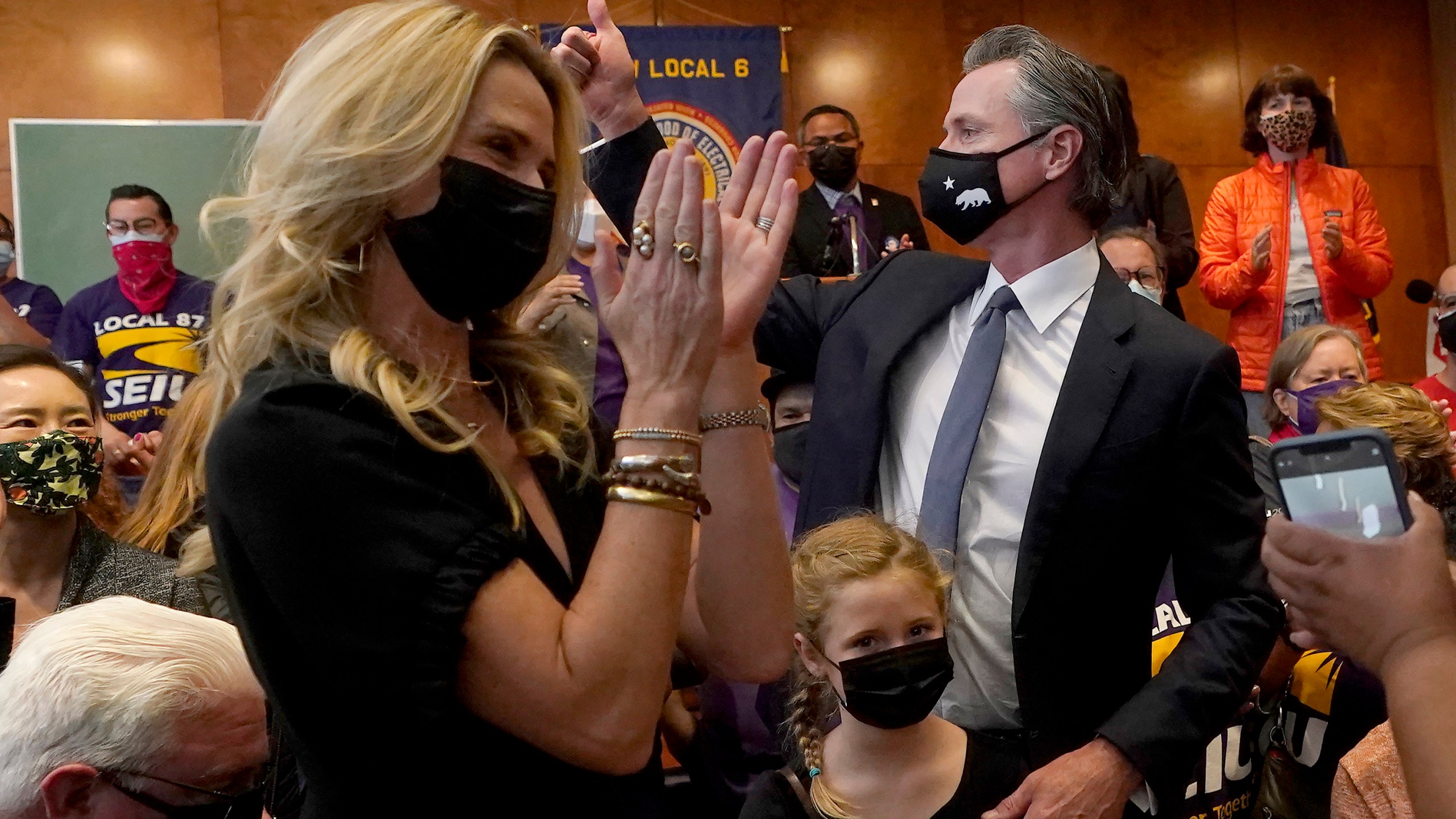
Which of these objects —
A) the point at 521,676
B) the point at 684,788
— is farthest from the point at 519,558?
the point at 684,788

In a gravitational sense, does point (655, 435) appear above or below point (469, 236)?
below

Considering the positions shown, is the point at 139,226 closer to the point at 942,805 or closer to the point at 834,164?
the point at 834,164

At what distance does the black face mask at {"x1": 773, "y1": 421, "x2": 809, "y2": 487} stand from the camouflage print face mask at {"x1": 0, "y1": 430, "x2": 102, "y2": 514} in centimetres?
159

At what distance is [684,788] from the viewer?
3.24m

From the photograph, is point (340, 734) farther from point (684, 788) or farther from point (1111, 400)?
point (684, 788)

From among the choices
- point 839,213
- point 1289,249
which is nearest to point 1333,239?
point 1289,249

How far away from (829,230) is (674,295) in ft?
13.5

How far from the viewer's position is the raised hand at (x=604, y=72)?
164cm

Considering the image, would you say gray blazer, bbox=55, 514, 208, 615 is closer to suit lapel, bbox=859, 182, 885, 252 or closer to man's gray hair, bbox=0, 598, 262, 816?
man's gray hair, bbox=0, 598, 262, 816

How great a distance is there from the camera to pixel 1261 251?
515 centimetres

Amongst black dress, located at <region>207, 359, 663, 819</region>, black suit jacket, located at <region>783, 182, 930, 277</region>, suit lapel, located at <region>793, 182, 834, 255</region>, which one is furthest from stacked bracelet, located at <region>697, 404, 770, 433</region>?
suit lapel, located at <region>793, 182, 834, 255</region>

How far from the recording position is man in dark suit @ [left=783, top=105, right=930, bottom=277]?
5.16 meters

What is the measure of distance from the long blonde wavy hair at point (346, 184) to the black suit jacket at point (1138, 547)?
1.00 metres

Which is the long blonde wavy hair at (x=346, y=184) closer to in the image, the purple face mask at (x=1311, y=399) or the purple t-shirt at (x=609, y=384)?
the purple t-shirt at (x=609, y=384)
